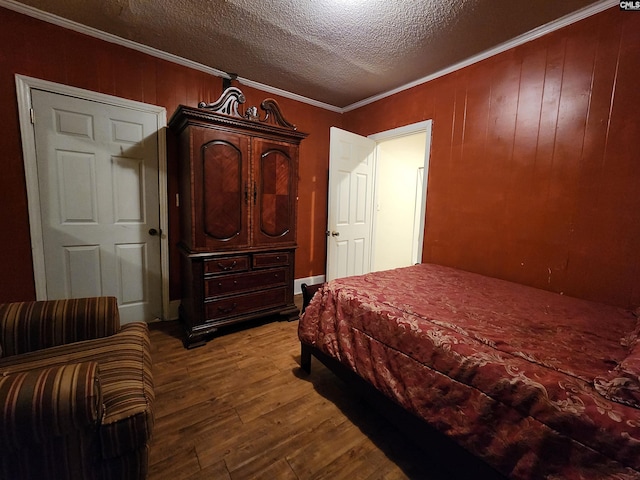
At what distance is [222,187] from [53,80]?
1474mm

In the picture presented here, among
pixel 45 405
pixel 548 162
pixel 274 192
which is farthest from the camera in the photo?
pixel 274 192

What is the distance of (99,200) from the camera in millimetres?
2371

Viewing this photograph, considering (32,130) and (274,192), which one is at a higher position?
(32,130)

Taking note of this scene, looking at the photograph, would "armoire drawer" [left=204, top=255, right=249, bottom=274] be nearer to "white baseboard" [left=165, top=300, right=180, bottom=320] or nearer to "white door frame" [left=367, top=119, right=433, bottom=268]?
"white baseboard" [left=165, top=300, right=180, bottom=320]

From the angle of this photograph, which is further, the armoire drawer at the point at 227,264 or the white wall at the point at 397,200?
the white wall at the point at 397,200

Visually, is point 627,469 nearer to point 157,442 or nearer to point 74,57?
point 157,442

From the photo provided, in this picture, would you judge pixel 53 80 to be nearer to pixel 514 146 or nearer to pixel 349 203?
pixel 349 203

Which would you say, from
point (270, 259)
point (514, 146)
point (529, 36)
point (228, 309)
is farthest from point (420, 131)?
point (228, 309)

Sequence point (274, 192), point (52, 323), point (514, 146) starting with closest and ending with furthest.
→ point (52, 323), point (514, 146), point (274, 192)

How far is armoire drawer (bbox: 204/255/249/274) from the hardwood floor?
2.23ft

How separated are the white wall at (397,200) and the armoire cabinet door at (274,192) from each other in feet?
4.95

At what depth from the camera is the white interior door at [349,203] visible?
9.96 ft

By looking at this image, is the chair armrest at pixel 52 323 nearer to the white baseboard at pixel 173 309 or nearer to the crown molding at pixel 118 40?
the white baseboard at pixel 173 309

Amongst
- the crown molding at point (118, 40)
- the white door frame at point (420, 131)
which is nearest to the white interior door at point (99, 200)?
the crown molding at point (118, 40)
